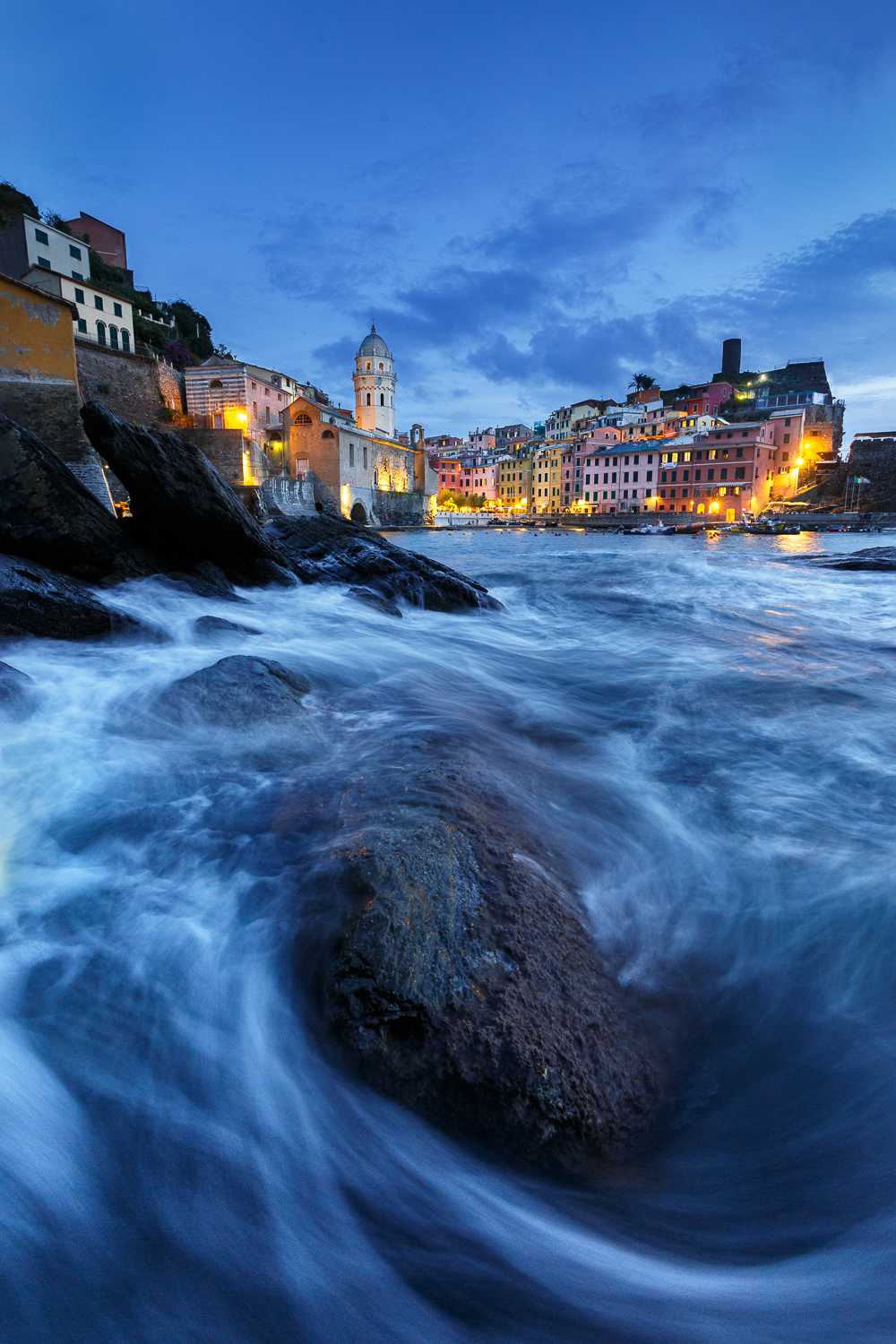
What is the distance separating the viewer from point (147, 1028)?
78.7 inches

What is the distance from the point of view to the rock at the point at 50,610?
18.7 ft

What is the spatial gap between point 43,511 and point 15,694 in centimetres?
369

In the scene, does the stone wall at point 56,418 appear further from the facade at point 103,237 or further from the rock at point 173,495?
the facade at point 103,237

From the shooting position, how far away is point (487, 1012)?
1772 millimetres

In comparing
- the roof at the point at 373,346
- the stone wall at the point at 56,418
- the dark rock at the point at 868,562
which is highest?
the roof at the point at 373,346

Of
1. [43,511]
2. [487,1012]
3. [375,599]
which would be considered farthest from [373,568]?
[487,1012]

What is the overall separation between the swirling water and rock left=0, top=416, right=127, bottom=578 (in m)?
3.01

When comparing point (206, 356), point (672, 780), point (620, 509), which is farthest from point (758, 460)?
point (672, 780)

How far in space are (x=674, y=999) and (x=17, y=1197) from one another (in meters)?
1.98

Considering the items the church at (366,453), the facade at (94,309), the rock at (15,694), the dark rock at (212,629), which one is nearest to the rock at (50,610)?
the dark rock at (212,629)

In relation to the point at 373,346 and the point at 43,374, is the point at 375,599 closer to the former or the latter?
the point at 43,374

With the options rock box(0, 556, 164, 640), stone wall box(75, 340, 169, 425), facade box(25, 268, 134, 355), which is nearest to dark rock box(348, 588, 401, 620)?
rock box(0, 556, 164, 640)

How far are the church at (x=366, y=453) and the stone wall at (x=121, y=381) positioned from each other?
1084 centimetres

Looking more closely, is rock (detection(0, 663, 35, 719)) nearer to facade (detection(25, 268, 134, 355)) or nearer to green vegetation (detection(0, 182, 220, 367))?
facade (detection(25, 268, 134, 355))
